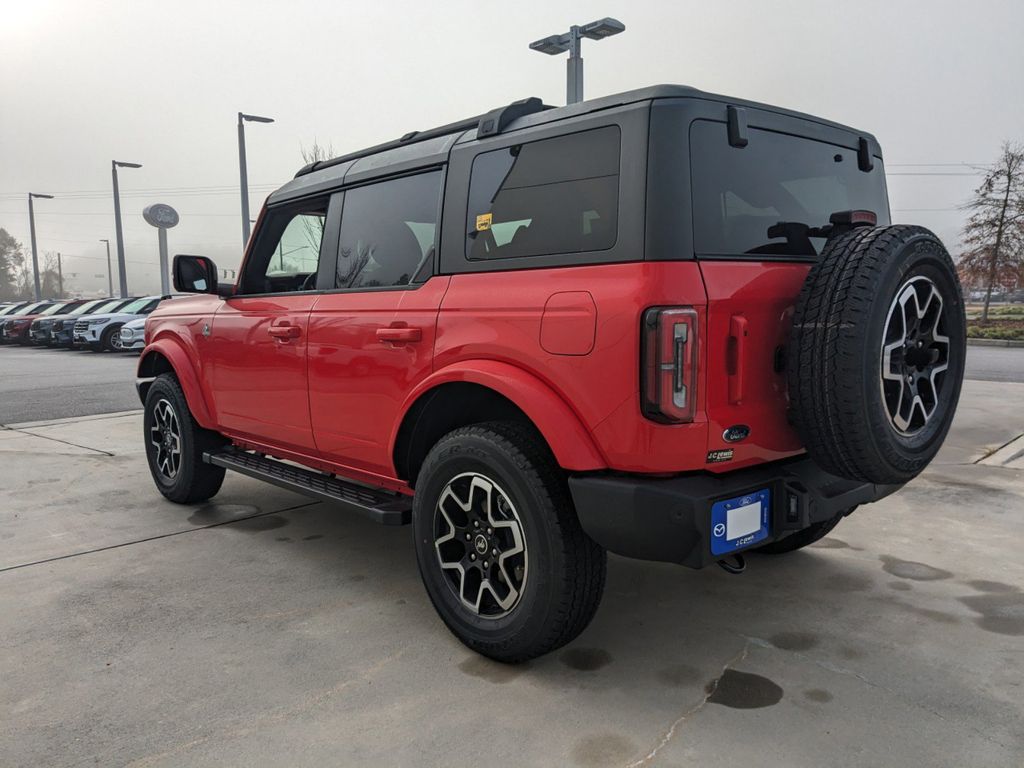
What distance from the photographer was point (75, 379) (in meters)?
13.5

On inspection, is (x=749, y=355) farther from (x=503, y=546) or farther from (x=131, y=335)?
(x=131, y=335)

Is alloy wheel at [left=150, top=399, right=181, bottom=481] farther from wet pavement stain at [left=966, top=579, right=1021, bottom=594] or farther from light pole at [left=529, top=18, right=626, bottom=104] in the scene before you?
light pole at [left=529, top=18, right=626, bottom=104]

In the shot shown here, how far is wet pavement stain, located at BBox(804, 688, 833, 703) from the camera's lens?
2.62m

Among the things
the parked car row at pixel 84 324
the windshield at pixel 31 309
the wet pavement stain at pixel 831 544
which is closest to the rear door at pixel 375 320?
the wet pavement stain at pixel 831 544

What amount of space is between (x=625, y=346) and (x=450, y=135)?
59.2 inches

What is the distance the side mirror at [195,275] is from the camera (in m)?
4.43

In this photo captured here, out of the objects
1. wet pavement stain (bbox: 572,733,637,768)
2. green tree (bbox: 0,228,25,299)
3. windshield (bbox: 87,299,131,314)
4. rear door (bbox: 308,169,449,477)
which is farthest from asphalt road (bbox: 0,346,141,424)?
green tree (bbox: 0,228,25,299)

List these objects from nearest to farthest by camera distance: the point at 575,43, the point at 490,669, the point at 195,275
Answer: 1. the point at 490,669
2. the point at 195,275
3. the point at 575,43

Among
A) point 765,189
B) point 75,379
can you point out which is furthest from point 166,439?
point 75,379

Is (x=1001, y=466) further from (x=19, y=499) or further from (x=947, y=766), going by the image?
(x=19, y=499)

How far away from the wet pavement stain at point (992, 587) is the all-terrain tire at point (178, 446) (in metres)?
4.28

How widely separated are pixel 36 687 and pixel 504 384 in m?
2.00

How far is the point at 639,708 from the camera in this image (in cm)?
259

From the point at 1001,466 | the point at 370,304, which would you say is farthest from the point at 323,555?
the point at 1001,466
